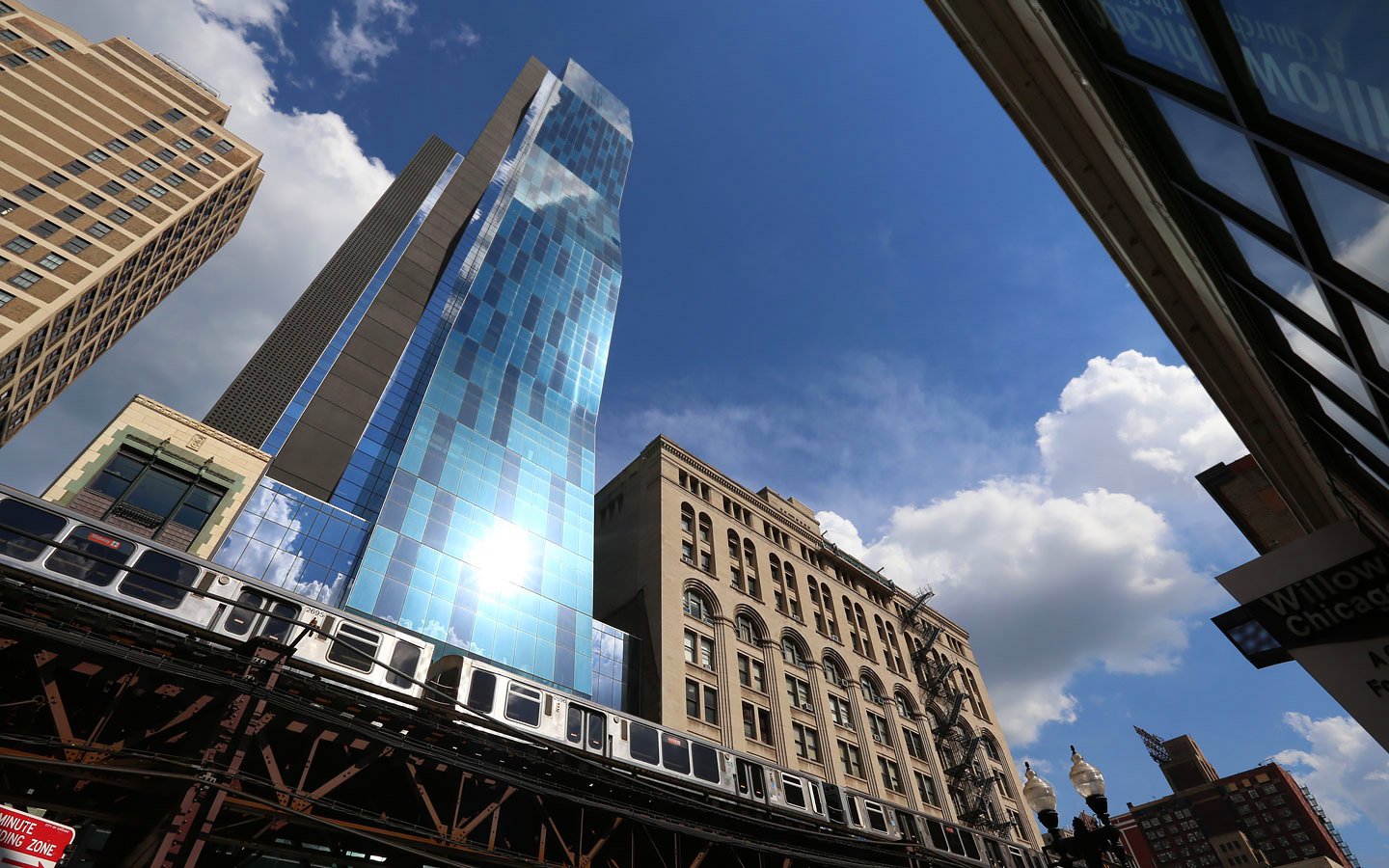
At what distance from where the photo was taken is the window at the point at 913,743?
45.2 m

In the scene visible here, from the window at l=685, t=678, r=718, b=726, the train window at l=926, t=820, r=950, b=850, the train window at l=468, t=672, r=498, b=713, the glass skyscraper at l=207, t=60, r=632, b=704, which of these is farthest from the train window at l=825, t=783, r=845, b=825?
the glass skyscraper at l=207, t=60, r=632, b=704

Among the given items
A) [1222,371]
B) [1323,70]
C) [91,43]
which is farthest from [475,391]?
[91,43]

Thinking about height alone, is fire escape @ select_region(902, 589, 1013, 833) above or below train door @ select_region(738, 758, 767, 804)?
above

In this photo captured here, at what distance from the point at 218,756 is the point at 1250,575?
16079 mm

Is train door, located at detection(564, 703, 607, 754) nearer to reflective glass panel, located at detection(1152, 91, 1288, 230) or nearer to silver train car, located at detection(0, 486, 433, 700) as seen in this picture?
silver train car, located at detection(0, 486, 433, 700)

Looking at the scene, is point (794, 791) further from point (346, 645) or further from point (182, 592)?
point (182, 592)

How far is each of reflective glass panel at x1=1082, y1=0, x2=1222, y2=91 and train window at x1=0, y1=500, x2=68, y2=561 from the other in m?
17.3

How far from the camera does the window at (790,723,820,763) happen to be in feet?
123

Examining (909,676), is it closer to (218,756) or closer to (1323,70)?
(218,756)

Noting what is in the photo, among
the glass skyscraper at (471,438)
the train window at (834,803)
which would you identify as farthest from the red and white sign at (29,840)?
the glass skyscraper at (471,438)

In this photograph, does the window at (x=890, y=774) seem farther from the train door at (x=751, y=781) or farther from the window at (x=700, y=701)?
the train door at (x=751, y=781)

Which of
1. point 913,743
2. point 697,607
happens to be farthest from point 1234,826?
point 697,607

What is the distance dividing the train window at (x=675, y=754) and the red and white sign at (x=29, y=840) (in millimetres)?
13911

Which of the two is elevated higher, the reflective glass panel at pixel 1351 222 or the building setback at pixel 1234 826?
the building setback at pixel 1234 826
